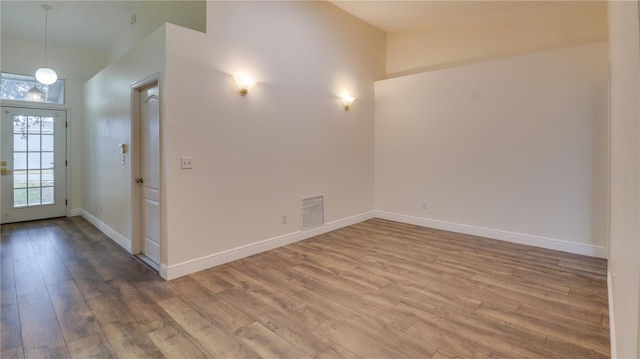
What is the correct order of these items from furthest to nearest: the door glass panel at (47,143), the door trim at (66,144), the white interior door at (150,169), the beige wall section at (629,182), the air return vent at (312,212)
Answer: the door glass panel at (47,143), the door trim at (66,144), the air return vent at (312,212), the white interior door at (150,169), the beige wall section at (629,182)

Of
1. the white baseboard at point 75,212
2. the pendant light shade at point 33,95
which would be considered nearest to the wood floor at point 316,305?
the white baseboard at point 75,212

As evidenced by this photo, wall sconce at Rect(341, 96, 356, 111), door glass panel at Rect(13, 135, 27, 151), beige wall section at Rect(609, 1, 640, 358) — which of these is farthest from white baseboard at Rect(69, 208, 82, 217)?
beige wall section at Rect(609, 1, 640, 358)

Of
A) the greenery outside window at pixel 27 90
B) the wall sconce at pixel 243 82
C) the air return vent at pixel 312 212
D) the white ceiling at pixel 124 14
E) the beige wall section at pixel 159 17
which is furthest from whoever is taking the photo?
the greenery outside window at pixel 27 90

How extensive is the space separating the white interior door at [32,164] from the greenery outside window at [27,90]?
0.22 m

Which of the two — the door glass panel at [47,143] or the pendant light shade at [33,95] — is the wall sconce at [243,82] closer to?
the pendant light shade at [33,95]

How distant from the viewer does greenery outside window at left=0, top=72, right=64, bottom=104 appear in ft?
17.6

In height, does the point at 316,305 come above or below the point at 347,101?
below

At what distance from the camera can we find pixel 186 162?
10.6 feet

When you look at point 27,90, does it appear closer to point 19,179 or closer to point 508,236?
point 19,179

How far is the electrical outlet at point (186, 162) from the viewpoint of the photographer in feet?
10.5

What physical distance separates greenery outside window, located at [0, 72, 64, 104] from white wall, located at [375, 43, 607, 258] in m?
6.20

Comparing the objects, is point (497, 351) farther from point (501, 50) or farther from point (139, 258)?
point (501, 50)

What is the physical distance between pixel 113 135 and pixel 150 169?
1.41 metres

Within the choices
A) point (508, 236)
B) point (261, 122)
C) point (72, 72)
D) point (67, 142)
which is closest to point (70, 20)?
point (72, 72)
